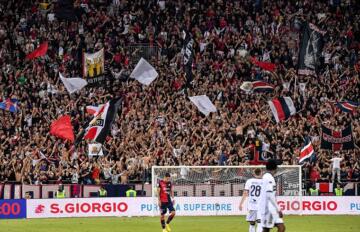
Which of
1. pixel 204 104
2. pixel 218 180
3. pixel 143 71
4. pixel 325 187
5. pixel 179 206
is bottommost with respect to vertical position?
pixel 179 206

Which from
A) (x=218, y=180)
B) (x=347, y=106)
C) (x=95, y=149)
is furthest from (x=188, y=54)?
(x=218, y=180)

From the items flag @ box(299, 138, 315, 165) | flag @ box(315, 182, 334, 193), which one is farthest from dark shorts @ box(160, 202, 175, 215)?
flag @ box(315, 182, 334, 193)

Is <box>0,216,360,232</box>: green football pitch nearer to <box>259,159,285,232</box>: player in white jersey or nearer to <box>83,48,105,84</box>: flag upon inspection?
<box>83,48,105,84</box>: flag

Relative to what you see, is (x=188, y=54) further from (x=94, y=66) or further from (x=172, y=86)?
(x=94, y=66)

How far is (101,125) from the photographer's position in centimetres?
4691

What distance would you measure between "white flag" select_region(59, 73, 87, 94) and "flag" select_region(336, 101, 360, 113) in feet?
45.9

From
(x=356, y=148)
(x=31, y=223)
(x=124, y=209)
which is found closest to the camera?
(x=31, y=223)

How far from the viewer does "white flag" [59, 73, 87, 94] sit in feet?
164

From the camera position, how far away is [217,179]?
44.6 metres

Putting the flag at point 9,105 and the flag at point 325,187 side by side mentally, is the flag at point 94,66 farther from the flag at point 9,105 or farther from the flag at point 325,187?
the flag at point 325,187

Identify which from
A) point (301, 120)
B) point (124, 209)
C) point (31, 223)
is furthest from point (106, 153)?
point (301, 120)

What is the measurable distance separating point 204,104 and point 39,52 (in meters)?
9.47

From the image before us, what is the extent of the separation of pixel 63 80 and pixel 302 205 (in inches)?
568

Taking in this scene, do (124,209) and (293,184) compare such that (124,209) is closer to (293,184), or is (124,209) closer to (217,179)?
(217,179)
